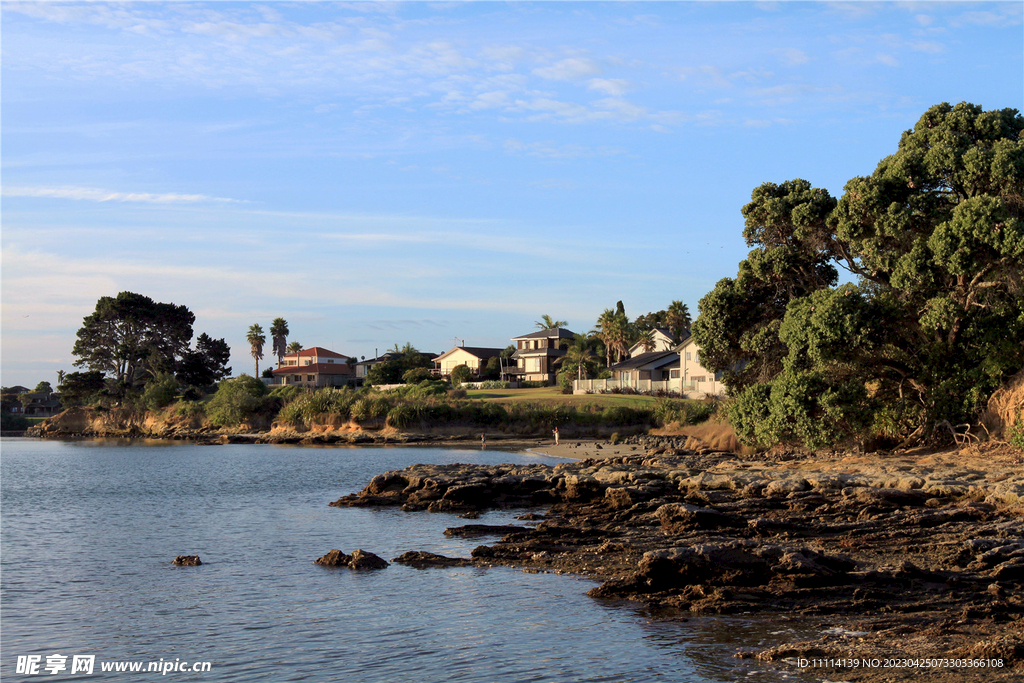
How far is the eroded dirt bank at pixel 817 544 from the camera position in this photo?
12.2 metres

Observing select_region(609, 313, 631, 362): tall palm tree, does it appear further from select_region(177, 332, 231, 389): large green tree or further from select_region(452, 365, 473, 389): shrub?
select_region(177, 332, 231, 389): large green tree

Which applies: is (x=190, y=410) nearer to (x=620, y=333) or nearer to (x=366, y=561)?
(x=620, y=333)

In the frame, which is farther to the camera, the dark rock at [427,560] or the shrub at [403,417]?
the shrub at [403,417]

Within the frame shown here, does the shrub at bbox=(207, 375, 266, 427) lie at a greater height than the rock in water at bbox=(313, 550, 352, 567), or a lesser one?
greater

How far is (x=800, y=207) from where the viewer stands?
30.4 m

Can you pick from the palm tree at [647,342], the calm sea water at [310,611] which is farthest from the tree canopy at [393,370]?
the calm sea water at [310,611]

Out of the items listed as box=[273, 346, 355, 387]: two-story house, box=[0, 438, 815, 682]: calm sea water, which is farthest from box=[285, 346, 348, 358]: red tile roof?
box=[0, 438, 815, 682]: calm sea water

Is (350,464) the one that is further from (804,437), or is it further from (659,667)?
(659,667)

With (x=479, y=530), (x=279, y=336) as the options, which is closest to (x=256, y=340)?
(x=279, y=336)

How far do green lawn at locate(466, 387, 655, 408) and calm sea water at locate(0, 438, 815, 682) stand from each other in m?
46.3

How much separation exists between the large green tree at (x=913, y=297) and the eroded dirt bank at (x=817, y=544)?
1.93m

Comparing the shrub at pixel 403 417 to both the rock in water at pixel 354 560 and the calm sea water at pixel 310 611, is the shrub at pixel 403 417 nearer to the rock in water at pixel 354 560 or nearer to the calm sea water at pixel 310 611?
the calm sea water at pixel 310 611

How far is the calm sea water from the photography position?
12.7 metres

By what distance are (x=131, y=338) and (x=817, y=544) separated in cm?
9529
